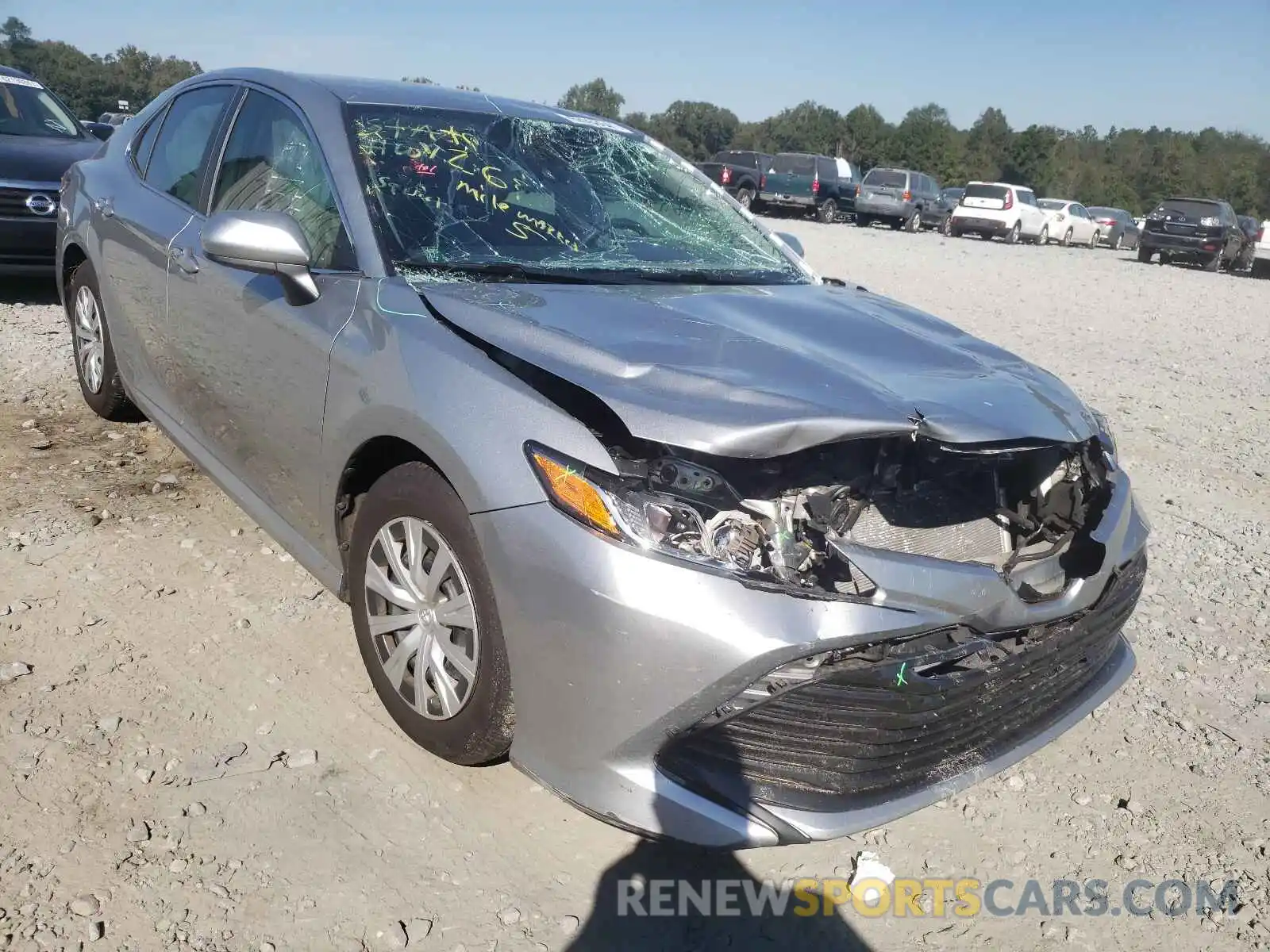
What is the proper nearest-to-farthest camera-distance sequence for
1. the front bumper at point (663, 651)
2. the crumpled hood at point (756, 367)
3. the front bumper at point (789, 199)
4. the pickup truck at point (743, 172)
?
the front bumper at point (663, 651), the crumpled hood at point (756, 367), the front bumper at point (789, 199), the pickup truck at point (743, 172)

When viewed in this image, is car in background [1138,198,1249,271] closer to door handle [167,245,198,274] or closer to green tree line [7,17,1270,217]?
door handle [167,245,198,274]

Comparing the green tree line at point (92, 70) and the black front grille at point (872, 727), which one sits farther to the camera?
the green tree line at point (92, 70)

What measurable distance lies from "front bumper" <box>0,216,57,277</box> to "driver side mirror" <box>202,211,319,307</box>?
490 cm

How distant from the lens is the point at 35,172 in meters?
6.95

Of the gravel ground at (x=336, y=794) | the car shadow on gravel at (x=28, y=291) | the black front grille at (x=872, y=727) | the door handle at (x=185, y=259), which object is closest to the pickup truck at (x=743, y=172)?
the car shadow on gravel at (x=28, y=291)

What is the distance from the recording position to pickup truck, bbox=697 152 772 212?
28000 millimetres

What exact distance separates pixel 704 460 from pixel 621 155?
77.7 inches

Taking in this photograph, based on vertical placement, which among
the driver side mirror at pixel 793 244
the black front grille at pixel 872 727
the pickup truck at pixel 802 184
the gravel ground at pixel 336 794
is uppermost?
the pickup truck at pixel 802 184

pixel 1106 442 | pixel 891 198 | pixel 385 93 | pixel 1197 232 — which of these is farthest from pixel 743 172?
pixel 1106 442

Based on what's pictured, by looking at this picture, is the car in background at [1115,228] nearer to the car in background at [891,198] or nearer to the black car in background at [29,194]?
the car in background at [891,198]

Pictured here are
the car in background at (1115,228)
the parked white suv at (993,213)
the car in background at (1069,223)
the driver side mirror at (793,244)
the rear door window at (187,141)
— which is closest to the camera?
the rear door window at (187,141)

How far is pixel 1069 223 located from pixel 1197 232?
7.82 meters

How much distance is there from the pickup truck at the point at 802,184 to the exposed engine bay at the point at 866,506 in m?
26.2

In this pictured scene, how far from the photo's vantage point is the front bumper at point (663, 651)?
1.99 m
